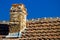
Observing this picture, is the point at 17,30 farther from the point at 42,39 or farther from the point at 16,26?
the point at 42,39

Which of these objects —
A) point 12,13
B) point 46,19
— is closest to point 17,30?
point 12,13

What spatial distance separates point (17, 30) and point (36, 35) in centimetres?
184

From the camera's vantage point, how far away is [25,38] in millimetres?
18859

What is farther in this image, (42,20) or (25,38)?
(42,20)

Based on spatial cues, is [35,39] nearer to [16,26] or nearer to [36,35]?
[36,35]

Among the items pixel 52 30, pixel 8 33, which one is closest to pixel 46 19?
pixel 52 30

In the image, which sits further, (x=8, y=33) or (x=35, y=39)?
(x=8, y=33)

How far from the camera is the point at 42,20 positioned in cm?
2092

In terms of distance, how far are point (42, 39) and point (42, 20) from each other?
3084 mm

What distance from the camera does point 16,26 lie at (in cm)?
1984

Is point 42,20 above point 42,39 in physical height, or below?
above

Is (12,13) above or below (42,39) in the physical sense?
above

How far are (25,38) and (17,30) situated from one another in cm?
134

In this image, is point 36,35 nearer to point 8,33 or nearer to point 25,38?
point 25,38
